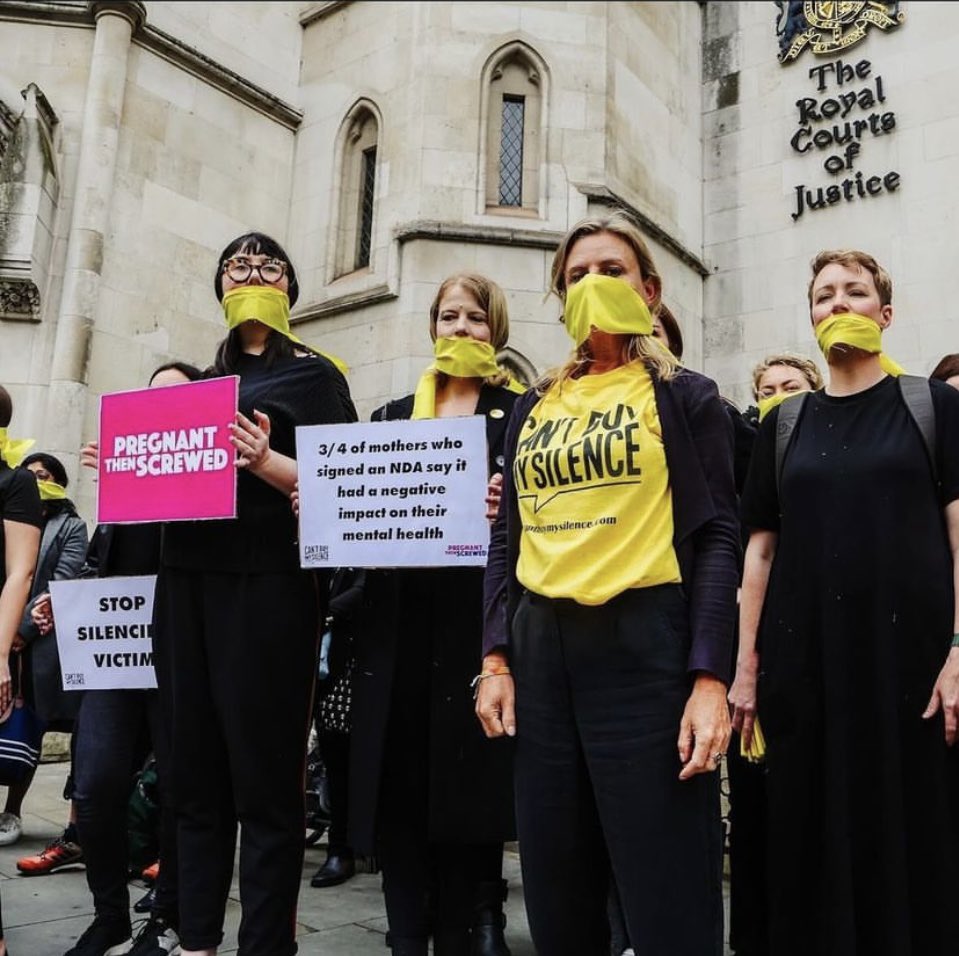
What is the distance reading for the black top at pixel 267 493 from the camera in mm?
2740

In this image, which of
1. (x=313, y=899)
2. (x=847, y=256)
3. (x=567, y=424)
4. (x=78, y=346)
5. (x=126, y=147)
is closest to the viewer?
(x=567, y=424)

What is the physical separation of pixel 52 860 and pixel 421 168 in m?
8.08

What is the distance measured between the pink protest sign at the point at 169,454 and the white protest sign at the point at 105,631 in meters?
0.53

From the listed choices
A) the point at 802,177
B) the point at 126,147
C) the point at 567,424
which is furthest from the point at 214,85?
the point at 567,424

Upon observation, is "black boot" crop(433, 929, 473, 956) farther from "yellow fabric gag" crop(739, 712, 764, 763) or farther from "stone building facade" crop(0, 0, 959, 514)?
"stone building facade" crop(0, 0, 959, 514)

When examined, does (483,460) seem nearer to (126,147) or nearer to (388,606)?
(388,606)

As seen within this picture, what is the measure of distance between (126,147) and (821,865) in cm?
1015

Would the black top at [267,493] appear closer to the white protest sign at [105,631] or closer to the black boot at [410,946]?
the white protest sign at [105,631]

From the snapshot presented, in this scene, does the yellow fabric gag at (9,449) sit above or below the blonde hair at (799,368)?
below

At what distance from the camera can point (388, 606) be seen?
288cm

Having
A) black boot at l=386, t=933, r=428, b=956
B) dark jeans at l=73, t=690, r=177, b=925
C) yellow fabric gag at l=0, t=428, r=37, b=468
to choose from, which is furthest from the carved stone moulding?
black boot at l=386, t=933, r=428, b=956

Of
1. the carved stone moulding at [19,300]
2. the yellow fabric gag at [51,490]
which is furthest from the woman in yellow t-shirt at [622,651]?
the carved stone moulding at [19,300]

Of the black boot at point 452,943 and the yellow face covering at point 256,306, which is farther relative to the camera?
the yellow face covering at point 256,306

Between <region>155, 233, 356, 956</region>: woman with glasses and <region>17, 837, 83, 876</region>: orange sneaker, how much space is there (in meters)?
2.07
